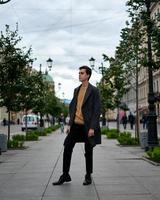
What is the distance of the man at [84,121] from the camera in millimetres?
9828

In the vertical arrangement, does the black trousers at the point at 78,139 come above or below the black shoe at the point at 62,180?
above

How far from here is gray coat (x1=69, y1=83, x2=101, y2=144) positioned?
32.2 ft

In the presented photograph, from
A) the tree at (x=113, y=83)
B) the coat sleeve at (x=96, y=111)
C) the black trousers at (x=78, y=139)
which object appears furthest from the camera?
the tree at (x=113, y=83)

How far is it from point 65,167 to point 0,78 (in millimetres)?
13388

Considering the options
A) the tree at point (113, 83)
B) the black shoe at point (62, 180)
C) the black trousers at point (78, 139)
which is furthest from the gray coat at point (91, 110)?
the tree at point (113, 83)

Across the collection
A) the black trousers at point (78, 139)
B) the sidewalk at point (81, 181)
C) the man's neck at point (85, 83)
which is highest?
the man's neck at point (85, 83)

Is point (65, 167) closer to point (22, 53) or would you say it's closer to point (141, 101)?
point (22, 53)

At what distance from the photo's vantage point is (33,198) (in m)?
8.55

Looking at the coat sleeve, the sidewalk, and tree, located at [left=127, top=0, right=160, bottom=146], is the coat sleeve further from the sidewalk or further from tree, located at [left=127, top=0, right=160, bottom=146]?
tree, located at [left=127, top=0, right=160, bottom=146]

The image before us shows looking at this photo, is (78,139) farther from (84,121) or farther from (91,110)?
(91,110)

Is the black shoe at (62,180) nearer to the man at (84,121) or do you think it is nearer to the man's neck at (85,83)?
the man at (84,121)

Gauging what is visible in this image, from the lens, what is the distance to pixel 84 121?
32.3 feet

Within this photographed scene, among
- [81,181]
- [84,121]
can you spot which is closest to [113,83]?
[81,181]

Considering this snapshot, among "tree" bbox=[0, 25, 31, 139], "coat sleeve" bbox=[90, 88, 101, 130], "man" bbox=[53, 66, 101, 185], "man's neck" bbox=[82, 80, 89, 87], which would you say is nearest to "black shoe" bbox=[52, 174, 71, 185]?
"man" bbox=[53, 66, 101, 185]
